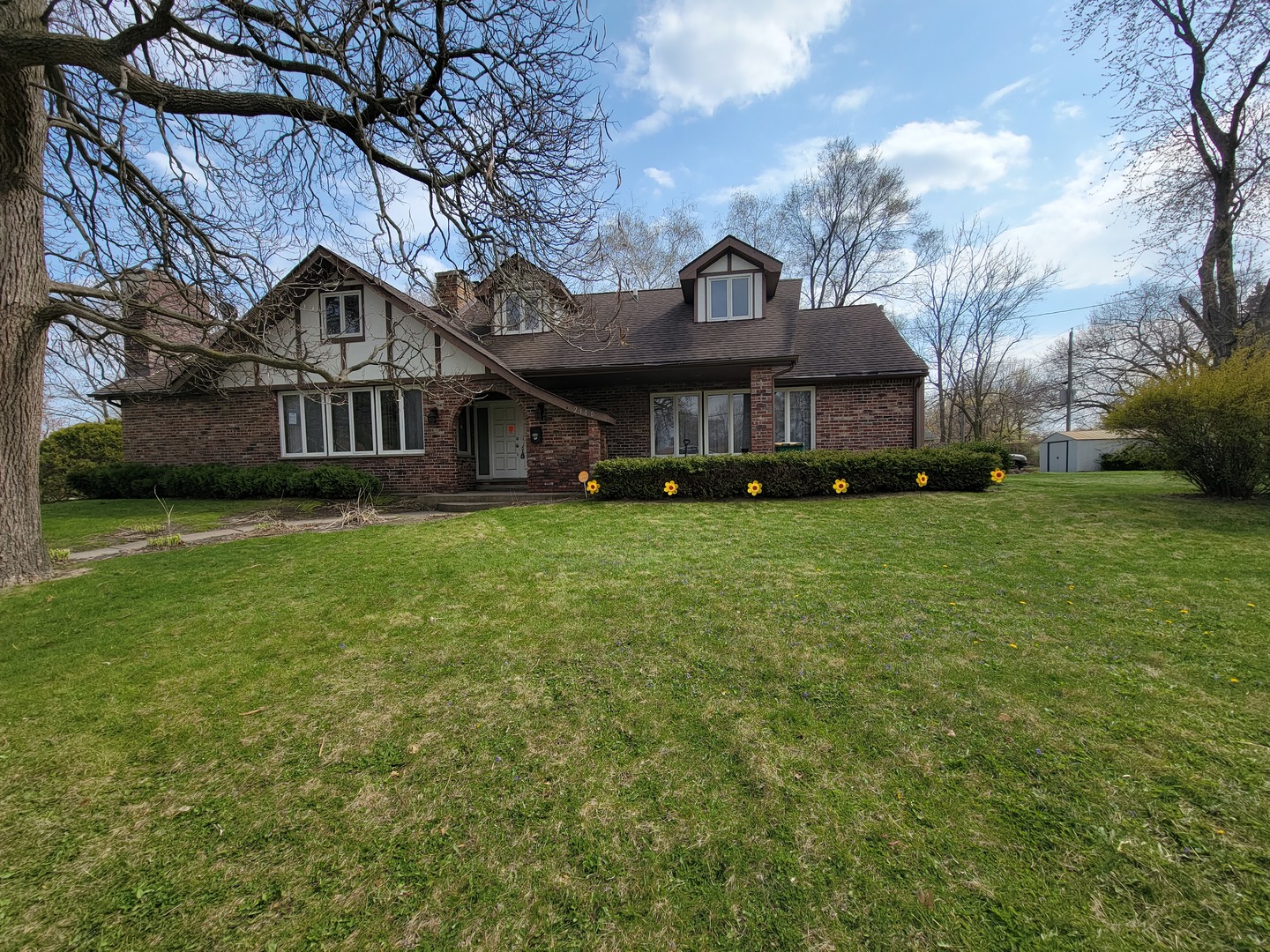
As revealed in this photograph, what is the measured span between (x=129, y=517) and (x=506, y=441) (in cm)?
798

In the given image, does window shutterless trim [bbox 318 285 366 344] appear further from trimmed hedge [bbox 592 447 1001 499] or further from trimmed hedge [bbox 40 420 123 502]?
trimmed hedge [bbox 40 420 123 502]

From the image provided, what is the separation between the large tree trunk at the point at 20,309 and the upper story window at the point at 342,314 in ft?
23.9

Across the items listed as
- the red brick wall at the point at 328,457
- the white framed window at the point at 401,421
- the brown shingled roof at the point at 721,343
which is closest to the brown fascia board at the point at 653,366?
the brown shingled roof at the point at 721,343

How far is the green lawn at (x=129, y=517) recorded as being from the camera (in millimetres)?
8594

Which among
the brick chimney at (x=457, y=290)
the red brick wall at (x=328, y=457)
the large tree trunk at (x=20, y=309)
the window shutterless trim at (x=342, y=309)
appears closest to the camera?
the large tree trunk at (x=20, y=309)

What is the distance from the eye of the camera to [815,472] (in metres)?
10.1

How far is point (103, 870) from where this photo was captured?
2.20 meters

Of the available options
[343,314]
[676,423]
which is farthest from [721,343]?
[343,314]

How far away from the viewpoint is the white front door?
48.8ft

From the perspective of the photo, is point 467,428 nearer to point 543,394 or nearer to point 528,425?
point 528,425

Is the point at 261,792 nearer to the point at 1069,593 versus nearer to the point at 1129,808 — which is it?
the point at 1129,808

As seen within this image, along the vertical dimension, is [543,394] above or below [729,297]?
below

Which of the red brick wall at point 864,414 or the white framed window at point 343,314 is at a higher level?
the white framed window at point 343,314

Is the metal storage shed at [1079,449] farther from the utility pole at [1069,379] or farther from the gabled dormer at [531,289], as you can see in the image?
the gabled dormer at [531,289]
